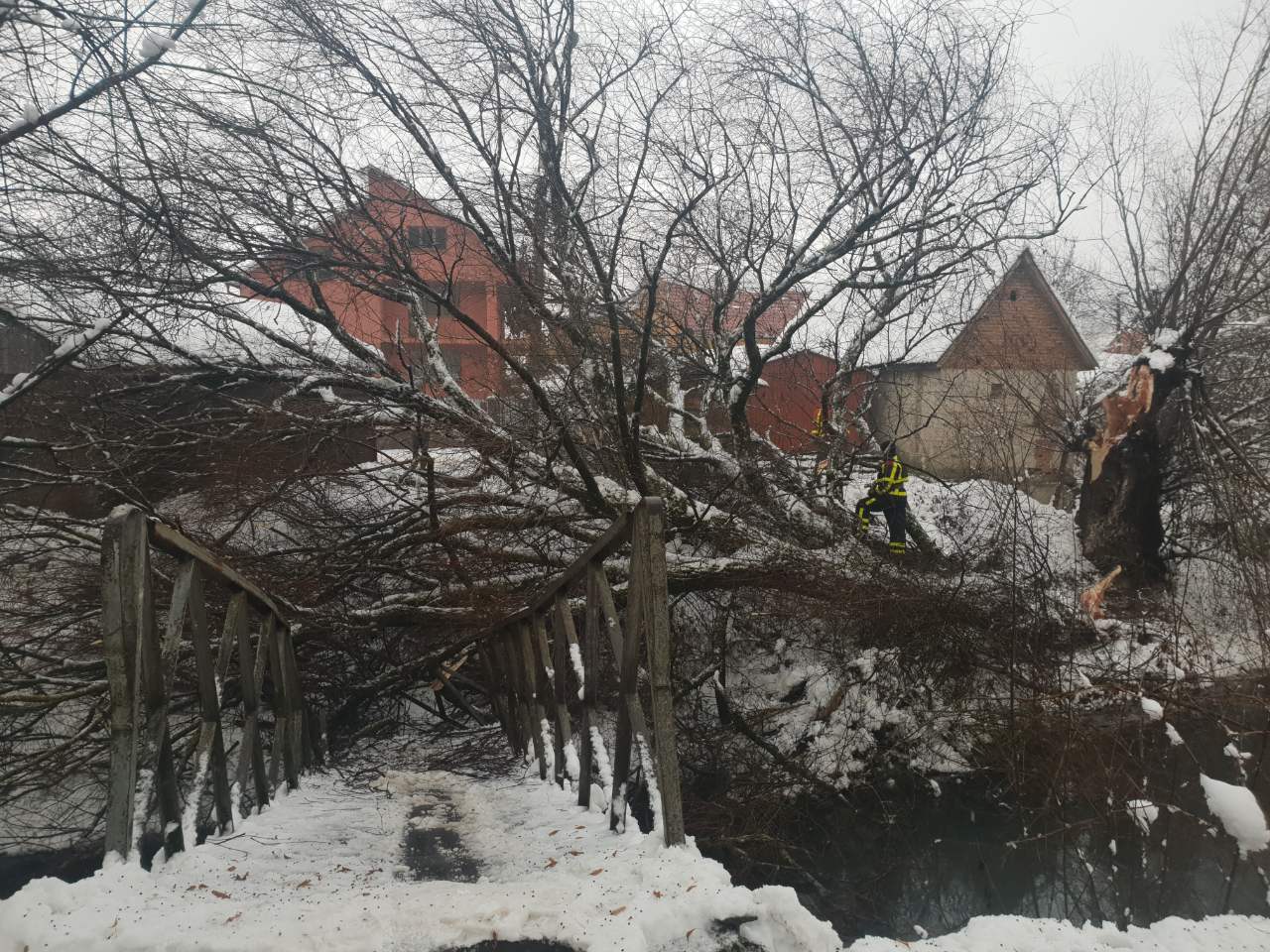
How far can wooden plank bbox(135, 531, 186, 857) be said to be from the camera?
3.01m

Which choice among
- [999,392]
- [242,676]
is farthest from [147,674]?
[999,392]

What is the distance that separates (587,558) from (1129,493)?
10677 mm

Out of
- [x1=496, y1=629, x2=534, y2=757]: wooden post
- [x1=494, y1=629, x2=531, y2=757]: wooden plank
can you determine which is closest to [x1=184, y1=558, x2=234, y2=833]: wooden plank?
[x1=496, y1=629, x2=534, y2=757]: wooden post

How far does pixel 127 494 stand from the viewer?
8820 mm

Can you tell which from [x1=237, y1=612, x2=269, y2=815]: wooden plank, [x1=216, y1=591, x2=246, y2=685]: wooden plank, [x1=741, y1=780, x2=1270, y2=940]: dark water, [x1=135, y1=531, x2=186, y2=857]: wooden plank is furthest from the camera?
[x1=741, y1=780, x2=1270, y2=940]: dark water

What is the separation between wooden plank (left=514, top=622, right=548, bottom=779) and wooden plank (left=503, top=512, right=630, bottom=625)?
13.8 inches

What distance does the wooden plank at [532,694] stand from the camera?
19.4 ft

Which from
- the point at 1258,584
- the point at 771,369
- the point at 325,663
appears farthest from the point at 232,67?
the point at 771,369

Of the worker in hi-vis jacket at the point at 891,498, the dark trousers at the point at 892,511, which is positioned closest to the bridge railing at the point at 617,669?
the dark trousers at the point at 892,511

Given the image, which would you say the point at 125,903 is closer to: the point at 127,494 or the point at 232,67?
the point at 232,67

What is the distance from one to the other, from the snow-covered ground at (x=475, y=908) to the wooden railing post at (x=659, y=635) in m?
0.26

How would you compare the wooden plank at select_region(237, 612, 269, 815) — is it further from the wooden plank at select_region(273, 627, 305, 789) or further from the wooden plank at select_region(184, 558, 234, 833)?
the wooden plank at select_region(273, 627, 305, 789)

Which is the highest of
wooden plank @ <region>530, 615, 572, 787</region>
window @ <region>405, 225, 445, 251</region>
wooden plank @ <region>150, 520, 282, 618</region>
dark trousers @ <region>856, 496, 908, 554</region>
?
window @ <region>405, 225, 445, 251</region>

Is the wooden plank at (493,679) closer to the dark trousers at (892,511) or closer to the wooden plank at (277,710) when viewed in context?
the wooden plank at (277,710)
